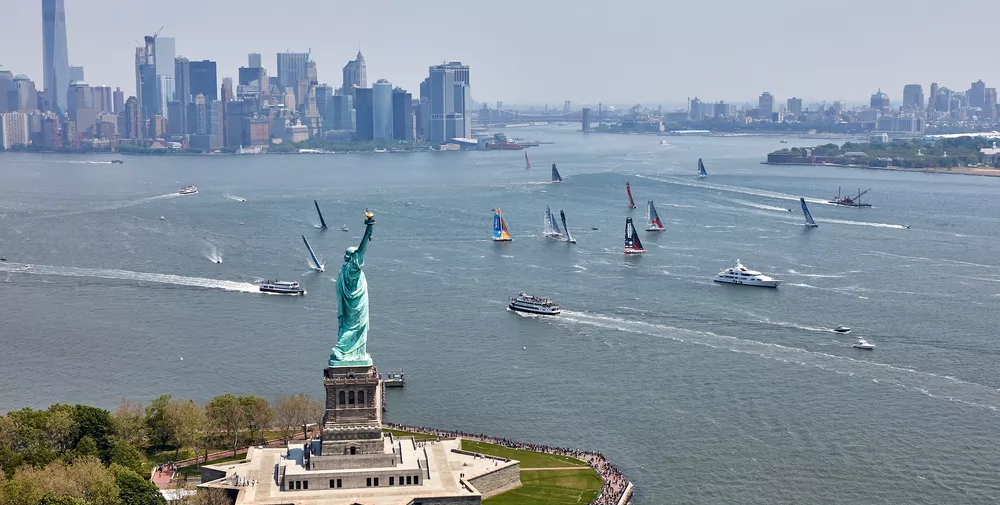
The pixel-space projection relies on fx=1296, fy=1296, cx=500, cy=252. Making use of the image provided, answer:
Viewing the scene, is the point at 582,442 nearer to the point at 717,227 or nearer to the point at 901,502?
the point at 901,502

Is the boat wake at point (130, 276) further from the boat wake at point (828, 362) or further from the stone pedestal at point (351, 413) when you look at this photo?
the stone pedestal at point (351, 413)

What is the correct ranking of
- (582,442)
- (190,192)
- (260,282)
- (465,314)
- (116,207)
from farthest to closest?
(190,192) < (116,207) < (260,282) < (465,314) < (582,442)

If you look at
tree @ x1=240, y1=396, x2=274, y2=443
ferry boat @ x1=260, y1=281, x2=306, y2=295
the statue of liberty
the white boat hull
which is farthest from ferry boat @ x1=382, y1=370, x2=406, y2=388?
the white boat hull

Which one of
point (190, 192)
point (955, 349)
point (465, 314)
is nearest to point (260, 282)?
point (465, 314)

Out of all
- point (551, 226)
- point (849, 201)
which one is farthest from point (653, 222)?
point (849, 201)

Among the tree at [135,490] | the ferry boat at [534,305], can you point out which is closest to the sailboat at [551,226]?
the ferry boat at [534,305]

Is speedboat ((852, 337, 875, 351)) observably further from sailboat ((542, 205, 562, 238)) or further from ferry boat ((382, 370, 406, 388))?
sailboat ((542, 205, 562, 238))
